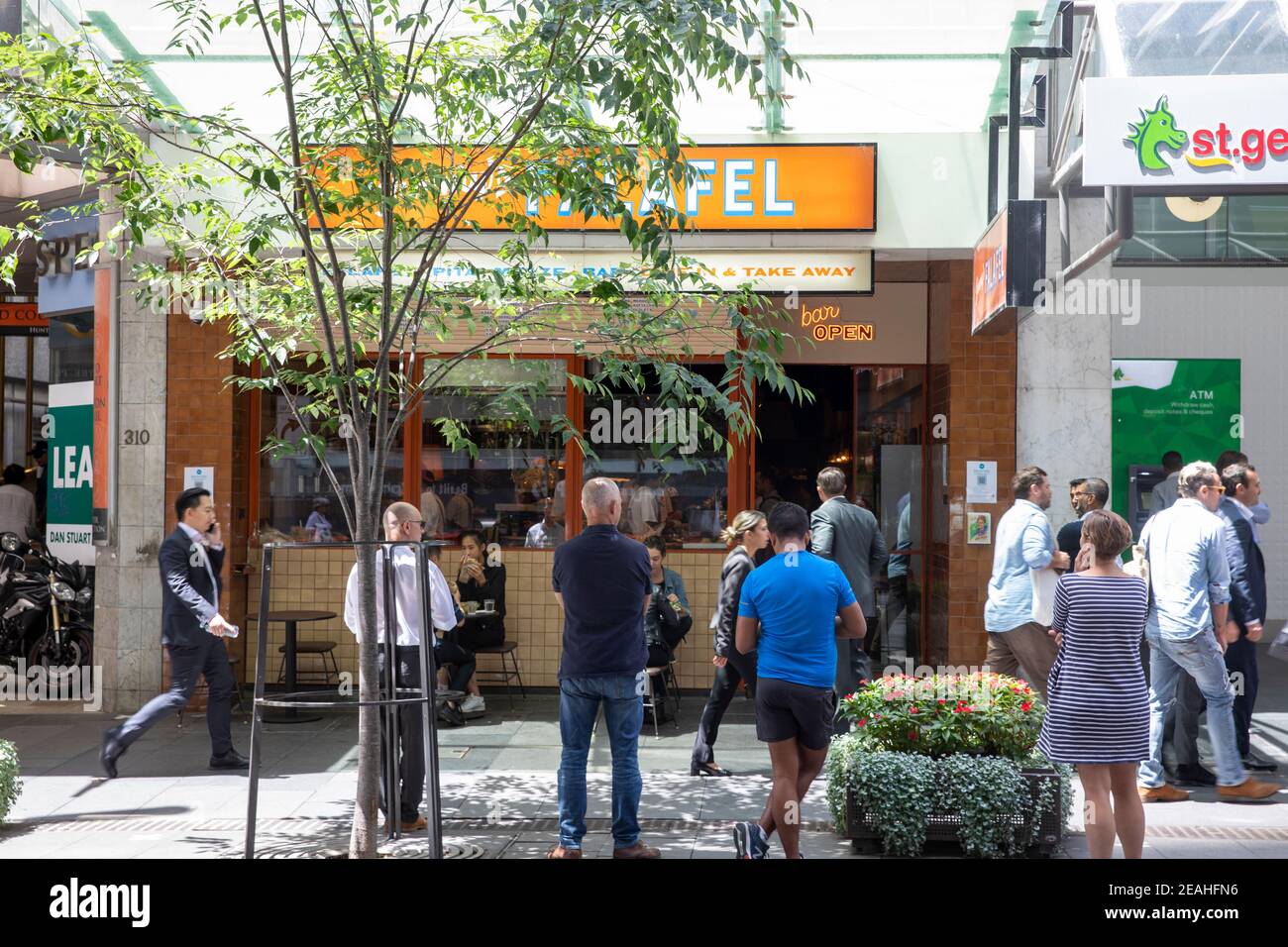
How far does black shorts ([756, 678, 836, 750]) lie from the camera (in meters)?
5.63

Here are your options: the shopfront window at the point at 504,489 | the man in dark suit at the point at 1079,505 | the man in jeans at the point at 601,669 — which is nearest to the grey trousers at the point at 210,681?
the shopfront window at the point at 504,489

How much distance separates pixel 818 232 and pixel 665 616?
120 inches

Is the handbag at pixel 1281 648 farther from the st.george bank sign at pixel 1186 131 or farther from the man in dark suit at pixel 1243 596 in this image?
the st.george bank sign at pixel 1186 131

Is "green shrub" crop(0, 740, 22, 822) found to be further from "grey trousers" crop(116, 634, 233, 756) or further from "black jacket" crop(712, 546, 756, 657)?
"black jacket" crop(712, 546, 756, 657)

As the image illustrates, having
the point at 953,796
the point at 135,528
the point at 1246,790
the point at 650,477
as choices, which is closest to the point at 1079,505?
the point at 1246,790

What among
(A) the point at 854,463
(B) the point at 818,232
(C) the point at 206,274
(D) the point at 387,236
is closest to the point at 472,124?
(D) the point at 387,236

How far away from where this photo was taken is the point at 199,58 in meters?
9.52

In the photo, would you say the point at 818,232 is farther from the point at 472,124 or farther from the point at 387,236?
the point at 387,236

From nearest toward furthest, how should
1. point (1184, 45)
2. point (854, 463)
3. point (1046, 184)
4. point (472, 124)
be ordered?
A: point (472, 124) → point (1184, 45) → point (1046, 184) → point (854, 463)

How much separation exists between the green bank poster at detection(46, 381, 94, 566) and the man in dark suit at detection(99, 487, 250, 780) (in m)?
3.26

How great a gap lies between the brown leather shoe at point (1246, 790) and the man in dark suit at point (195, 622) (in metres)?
6.09

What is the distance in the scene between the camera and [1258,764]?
7.87 m

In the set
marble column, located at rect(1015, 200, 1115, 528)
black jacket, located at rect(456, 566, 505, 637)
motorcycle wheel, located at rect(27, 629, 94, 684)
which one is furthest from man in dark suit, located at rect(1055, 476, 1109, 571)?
motorcycle wheel, located at rect(27, 629, 94, 684)
